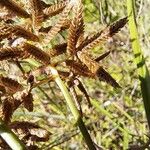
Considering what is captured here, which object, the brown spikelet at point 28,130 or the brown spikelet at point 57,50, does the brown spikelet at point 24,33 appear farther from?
the brown spikelet at point 28,130

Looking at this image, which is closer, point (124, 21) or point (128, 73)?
point (124, 21)

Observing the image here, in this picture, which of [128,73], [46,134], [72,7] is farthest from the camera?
[128,73]

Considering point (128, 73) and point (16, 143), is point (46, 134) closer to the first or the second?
point (16, 143)

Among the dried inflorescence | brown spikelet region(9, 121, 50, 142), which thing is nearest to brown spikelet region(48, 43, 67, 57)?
the dried inflorescence

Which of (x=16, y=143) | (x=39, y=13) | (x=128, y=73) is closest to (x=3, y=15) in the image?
(x=39, y=13)

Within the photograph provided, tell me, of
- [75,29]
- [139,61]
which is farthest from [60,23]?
[139,61]

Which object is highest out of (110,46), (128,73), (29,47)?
(29,47)

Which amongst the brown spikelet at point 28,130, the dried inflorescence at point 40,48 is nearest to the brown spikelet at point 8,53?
the dried inflorescence at point 40,48
